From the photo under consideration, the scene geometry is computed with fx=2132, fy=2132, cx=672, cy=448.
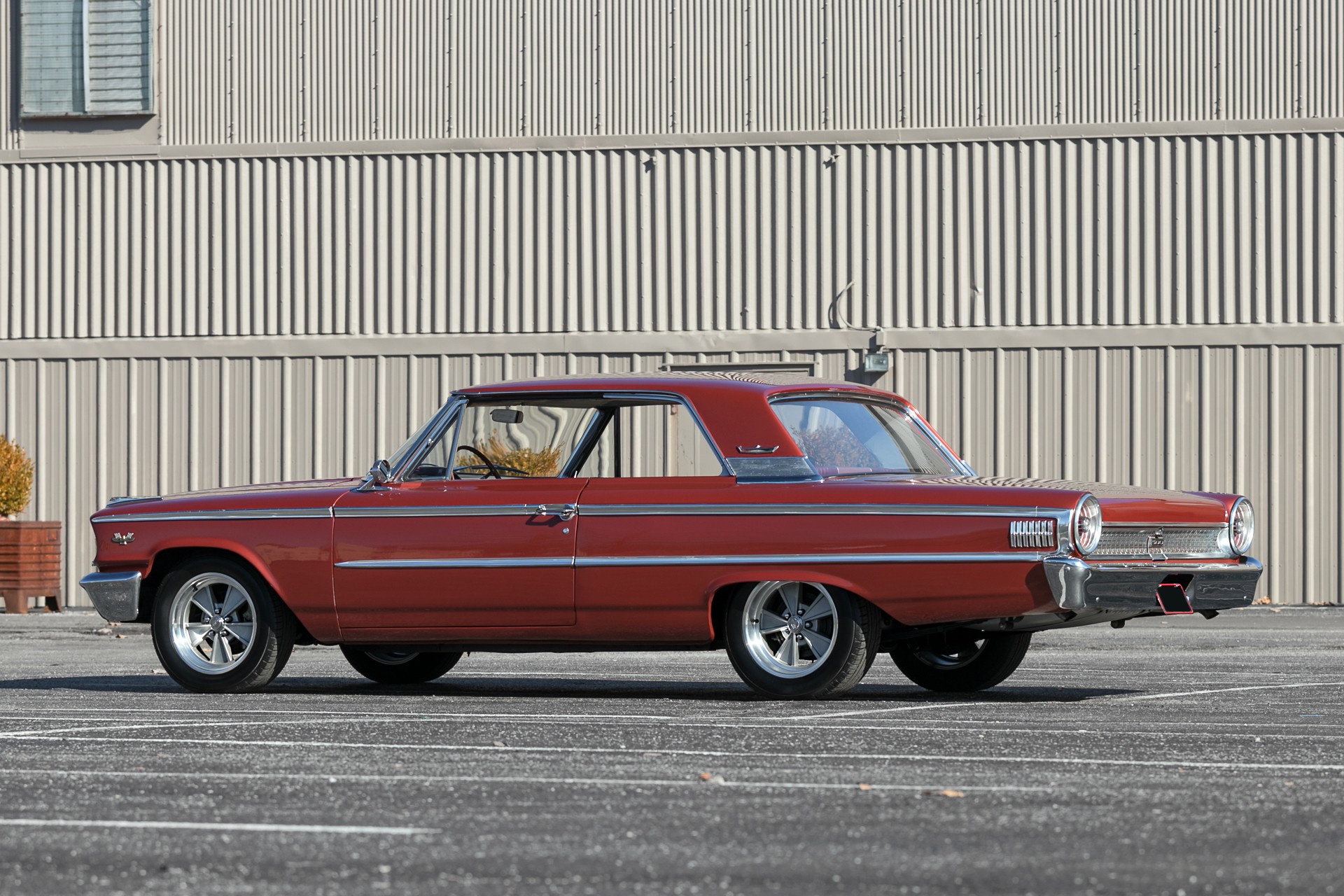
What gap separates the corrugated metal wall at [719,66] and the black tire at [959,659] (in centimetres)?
1247

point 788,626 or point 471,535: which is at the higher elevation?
point 471,535

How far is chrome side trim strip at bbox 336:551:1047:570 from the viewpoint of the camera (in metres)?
8.88

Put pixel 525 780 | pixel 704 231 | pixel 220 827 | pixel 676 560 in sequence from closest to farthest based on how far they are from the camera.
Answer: pixel 220 827
pixel 525 780
pixel 676 560
pixel 704 231

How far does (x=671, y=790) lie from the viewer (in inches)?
240

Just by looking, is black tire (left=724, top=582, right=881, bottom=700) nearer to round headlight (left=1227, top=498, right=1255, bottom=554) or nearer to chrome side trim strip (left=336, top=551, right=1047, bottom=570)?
chrome side trim strip (left=336, top=551, right=1047, bottom=570)

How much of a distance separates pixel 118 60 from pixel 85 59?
14.3 inches

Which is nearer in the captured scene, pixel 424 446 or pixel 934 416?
pixel 424 446

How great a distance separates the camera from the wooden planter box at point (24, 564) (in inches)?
803

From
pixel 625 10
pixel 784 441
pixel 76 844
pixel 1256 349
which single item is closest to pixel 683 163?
pixel 625 10

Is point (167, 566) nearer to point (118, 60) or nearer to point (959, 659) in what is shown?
point (959, 659)

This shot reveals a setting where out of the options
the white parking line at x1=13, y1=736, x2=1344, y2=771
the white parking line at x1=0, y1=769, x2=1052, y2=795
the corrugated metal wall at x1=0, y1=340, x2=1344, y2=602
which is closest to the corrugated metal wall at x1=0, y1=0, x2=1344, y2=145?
the corrugated metal wall at x1=0, y1=340, x2=1344, y2=602

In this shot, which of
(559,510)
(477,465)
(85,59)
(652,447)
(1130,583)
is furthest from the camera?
(85,59)

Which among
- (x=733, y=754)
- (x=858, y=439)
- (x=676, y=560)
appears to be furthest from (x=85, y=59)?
(x=733, y=754)

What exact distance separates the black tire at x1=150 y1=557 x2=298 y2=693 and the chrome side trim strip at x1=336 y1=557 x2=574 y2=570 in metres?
0.48
